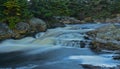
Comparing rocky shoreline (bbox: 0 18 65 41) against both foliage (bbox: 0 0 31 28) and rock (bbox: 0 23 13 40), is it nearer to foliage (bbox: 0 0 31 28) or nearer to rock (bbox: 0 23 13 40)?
rock (bbox: 0 23 13 40)

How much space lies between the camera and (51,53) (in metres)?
15.4

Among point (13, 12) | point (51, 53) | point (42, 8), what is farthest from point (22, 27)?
point (51, 53)

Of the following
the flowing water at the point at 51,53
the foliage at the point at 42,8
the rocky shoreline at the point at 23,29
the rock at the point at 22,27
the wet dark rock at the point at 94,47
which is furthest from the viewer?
the foliage at the point at 42,8

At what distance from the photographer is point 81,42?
56.0 ft

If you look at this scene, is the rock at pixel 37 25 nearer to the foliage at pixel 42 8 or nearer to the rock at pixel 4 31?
the foliage at pixel 42 8

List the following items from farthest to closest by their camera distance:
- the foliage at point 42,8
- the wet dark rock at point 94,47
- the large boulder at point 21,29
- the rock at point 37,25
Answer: the foliage at point 42,8 → the rock at point 37,25 → the large boulder at point 21,29 → the wet dark rock at point 94,47

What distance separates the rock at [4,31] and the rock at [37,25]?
222cm

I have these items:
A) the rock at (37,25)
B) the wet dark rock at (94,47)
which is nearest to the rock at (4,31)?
the rock at (37,25)

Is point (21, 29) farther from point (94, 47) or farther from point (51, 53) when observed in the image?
point (94, 47)

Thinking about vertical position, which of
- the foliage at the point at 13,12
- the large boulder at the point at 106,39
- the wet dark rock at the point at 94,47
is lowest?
the wet dark rock at the point at 94,47

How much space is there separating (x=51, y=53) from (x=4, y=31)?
4.76 metres

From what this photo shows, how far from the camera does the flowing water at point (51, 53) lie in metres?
12.9

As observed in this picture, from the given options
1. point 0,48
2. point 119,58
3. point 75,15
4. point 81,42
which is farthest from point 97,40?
point 75,15

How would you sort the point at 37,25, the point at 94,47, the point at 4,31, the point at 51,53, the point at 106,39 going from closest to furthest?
the point at 51,53 → the point at 94,47 → the point at 106,39 → the point at 4,31 → the point at 37,25
